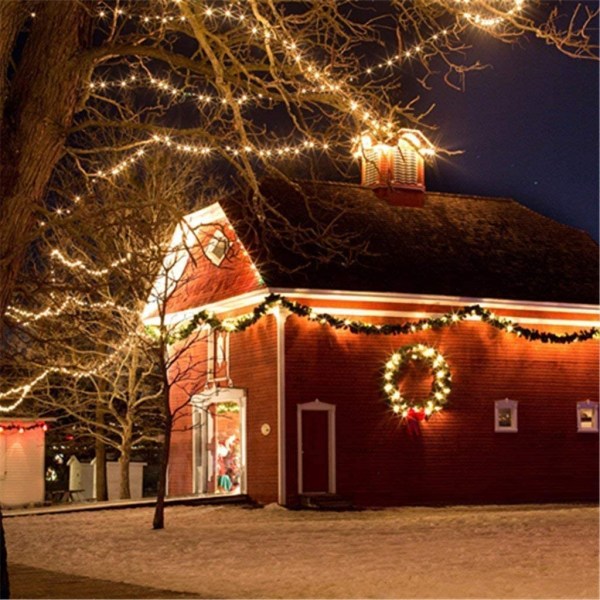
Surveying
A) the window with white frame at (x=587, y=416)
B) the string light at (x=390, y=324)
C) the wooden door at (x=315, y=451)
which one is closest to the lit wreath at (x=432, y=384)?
the string light at (x=390, y=324)

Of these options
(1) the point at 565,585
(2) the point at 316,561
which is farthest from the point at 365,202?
(1) the point at 565,585

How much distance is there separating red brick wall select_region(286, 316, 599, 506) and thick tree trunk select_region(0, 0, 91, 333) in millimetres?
17080

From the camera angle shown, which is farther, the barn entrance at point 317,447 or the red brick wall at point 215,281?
the red brick wall at point 215,281

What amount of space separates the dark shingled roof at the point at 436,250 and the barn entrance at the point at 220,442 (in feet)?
11.7

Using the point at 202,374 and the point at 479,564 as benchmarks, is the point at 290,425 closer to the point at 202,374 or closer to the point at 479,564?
the point at 202,374

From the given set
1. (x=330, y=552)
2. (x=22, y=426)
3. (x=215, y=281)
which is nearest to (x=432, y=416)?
(x=215, y=281)

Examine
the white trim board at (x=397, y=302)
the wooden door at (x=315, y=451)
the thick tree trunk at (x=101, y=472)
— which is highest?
the white trim board at (x=397, y=302)

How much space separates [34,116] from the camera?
418 inches

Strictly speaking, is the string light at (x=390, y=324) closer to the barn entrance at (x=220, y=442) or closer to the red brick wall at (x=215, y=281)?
the red brick wall at (x=215, y=281)

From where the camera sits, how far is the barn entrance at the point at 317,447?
27.5m

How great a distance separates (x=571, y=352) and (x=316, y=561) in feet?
55.5

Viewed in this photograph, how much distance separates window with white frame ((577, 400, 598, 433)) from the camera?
30812mm

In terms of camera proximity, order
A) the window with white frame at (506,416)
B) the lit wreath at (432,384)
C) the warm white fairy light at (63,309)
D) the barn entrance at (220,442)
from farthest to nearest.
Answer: the window with white frame at (506,416) < the barn entrance at (220,442) < the warm white fairy light at (63,309) < the lit wreath at (432,384)

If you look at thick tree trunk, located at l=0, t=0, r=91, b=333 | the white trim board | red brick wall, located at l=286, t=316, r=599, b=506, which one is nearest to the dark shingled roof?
the white trim board
